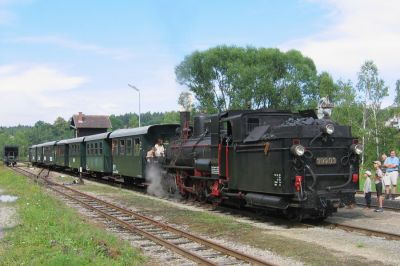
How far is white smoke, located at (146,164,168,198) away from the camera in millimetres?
18578

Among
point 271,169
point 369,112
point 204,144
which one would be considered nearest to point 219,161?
point 204,144

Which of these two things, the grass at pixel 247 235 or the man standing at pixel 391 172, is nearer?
the grass at pixel 247 235

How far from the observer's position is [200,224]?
37.5 ft

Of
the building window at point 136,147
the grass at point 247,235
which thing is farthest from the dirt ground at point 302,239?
the building window at point 136,147

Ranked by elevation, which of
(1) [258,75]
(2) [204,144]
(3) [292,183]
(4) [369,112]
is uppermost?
(1) [258,75]

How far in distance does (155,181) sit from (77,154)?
15795 mm

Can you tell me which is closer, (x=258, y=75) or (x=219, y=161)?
(x=219, y=161)

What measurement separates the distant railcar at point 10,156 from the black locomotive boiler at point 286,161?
52.3 m

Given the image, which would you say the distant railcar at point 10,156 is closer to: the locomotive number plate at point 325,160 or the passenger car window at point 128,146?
the passenger car window at point 128,146

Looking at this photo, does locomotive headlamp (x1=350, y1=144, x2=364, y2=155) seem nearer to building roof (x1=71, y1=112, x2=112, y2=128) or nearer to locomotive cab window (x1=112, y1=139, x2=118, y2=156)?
locomotive cab window (x1=112, y1=139, x2=118, y2=156)

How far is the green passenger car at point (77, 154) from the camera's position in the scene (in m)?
32.1

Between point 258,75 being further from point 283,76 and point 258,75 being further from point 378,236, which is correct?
point 378,236

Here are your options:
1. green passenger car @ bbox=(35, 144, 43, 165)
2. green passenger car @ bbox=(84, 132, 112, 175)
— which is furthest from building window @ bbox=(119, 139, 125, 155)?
green passenger car @ bbox=(35, 144, 43, 165)

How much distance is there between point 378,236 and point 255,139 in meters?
3.39
